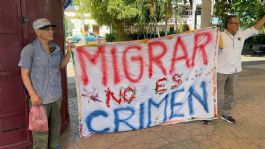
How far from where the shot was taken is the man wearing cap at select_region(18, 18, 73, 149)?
3.25 meters

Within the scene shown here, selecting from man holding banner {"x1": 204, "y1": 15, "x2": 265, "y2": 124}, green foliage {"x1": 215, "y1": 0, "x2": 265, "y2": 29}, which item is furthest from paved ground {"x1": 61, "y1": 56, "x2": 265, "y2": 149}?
green foliage {"x1": 215, "y1": 0, "x2": 265, "y2": 29}

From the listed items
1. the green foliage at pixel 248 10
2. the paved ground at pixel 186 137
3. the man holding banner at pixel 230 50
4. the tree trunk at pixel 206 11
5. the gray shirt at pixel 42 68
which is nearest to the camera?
the gray shirt at pixel 42 68

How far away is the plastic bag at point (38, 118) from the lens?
11.0 ft

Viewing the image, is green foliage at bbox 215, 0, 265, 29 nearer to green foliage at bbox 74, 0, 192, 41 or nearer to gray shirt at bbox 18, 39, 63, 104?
green foliage at bbox 74, 0, 192, 41

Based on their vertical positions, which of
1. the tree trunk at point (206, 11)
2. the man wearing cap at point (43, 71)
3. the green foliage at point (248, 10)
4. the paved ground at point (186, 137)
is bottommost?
the paved ground at point (186, 137)

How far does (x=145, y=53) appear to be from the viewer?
14.6 ft

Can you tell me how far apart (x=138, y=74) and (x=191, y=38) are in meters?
0.98

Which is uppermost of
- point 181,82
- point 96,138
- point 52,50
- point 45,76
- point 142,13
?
point 142,13

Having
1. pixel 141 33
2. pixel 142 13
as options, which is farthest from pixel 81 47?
pixel 141 33

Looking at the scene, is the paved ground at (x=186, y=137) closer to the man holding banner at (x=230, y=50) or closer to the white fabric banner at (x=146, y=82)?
the white fabric banner at (x=146, y=82)

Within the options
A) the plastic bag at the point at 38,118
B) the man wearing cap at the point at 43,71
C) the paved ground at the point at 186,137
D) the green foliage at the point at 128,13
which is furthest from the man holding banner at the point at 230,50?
the green foliage at the point at 128,13

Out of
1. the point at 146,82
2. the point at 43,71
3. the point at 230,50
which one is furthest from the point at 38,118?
the point at 230,50

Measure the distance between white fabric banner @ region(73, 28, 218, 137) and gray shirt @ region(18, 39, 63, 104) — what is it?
641 millimetres

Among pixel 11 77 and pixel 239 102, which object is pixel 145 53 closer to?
pixel 11 77
